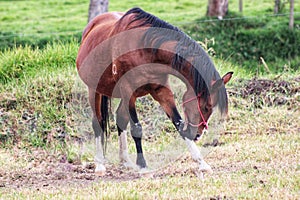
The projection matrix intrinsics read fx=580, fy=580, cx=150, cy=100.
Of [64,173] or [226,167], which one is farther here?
[64,173]

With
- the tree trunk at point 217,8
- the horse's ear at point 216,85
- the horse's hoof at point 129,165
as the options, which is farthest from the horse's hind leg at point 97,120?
the tree trunk at point 217,8

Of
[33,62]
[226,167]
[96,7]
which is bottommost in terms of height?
[226,167]

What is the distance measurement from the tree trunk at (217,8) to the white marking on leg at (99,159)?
929 centimetres

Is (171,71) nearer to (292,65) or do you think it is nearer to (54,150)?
(54,150)

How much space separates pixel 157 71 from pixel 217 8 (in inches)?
405

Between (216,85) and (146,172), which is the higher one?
(216,85)

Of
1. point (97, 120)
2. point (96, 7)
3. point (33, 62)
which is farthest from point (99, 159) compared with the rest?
point (96, 7)

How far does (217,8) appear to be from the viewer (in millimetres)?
15805

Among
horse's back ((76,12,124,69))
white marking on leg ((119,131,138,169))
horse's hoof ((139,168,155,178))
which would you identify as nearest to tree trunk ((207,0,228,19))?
horse's back ((76,12,124,69))

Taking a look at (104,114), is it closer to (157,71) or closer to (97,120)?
(97,120)

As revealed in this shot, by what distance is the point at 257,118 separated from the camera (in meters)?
8.85

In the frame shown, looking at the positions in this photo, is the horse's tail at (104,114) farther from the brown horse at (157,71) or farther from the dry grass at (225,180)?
the dry grass at (225,180)

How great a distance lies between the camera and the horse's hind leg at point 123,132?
6.76 metres

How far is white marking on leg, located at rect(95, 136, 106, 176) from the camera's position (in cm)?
661
